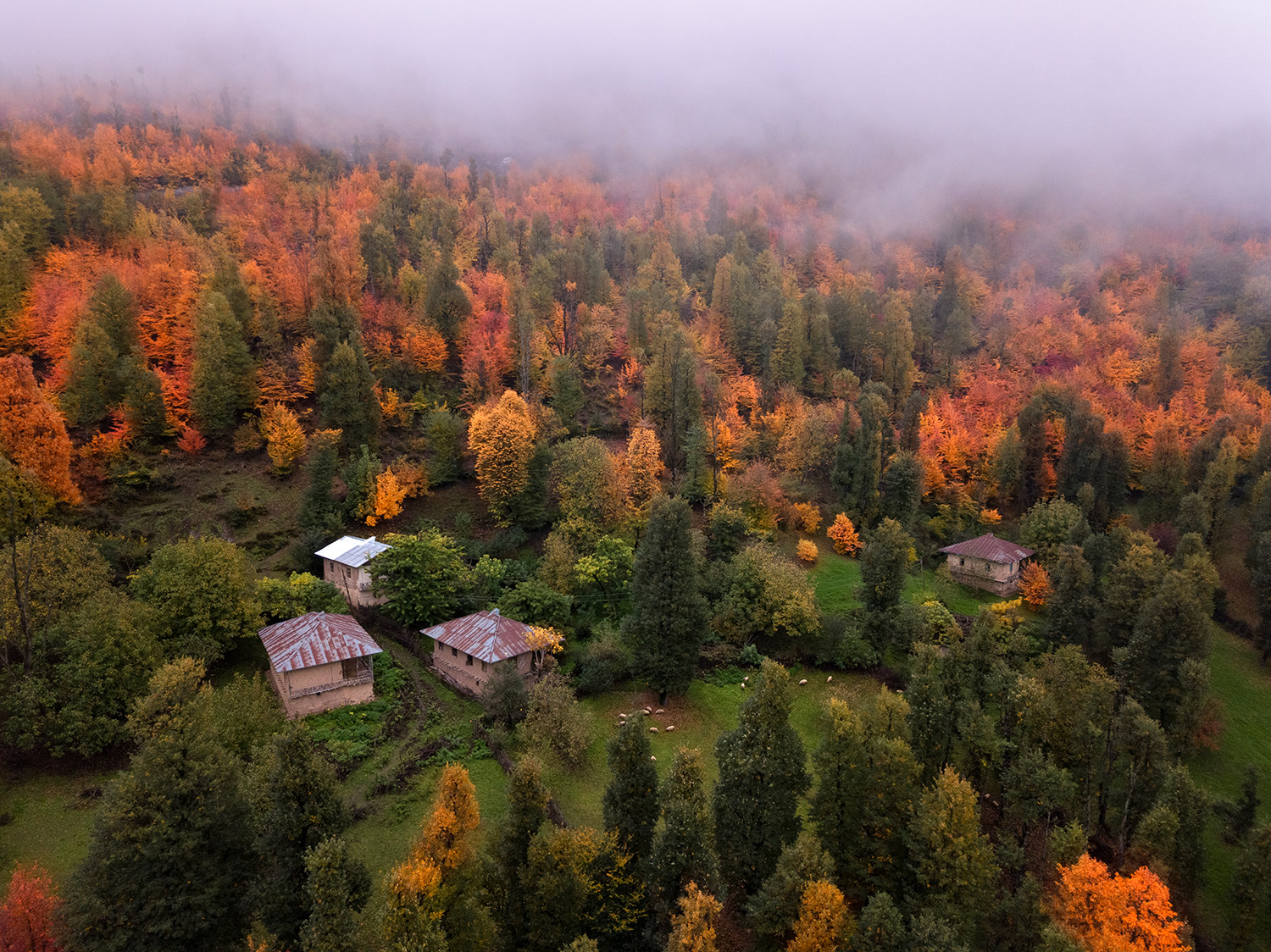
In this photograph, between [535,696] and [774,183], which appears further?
[774,183]

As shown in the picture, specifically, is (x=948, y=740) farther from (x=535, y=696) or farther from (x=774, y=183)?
(x=774, y=183)

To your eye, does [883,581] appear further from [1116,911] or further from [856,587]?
[1116,911]

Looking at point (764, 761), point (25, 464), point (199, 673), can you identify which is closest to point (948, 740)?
point (764, 761)

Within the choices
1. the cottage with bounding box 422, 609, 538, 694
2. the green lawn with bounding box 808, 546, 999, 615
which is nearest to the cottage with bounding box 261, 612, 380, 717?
the cottage with bounding box 422, 609, 538, 694

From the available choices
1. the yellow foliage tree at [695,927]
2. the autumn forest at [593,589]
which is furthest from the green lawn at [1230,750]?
the yellow foliage tree at [695,927]

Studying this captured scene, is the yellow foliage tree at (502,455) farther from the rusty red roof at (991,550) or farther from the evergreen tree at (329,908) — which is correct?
the rusty red roof at (991,550)

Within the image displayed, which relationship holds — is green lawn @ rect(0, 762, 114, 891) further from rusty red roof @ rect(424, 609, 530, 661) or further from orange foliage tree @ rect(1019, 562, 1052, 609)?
orange foliage tree @ rect(1019, 562, 1052, 609)
